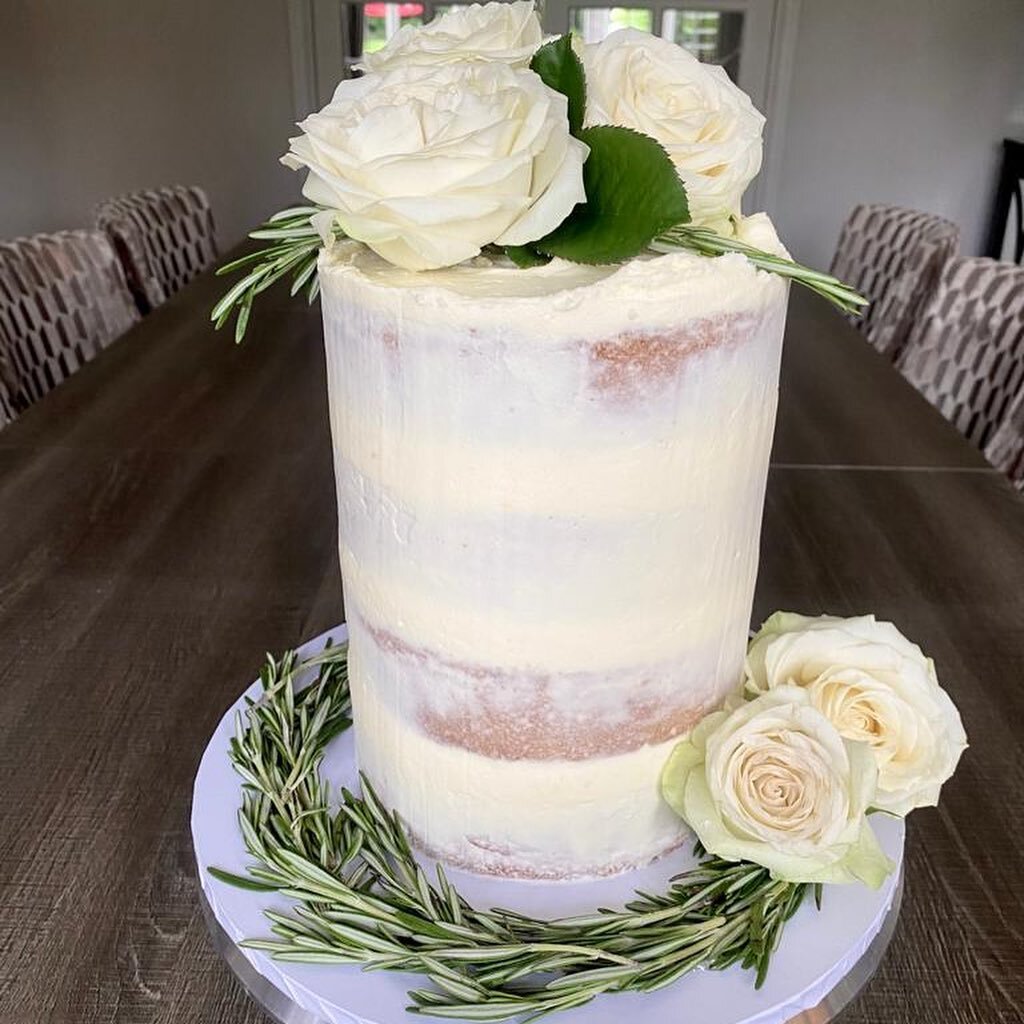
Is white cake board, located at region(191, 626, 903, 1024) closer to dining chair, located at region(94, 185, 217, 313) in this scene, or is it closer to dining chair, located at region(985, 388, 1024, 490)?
dining chair, located at region(985, 388, 1024, 490)

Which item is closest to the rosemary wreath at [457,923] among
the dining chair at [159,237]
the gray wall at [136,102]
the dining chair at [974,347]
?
the dining chair at [974,347]

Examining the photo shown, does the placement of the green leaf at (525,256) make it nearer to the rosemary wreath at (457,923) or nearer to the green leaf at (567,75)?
the green leaf at (567,75)

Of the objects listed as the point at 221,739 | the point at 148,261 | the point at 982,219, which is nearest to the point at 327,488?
the point at 221,739

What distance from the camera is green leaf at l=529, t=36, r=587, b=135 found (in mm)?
481

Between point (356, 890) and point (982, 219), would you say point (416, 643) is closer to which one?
point (356, 890)

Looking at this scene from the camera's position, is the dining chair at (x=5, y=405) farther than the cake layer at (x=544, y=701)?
Yes

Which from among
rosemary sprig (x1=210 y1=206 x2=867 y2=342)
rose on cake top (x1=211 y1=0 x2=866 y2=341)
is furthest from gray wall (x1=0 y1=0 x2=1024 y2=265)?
rose on cake top (x1=211 y1=0 x2=866 y2=341)

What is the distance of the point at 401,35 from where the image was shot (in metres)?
0.52

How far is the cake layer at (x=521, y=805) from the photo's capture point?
56 cm

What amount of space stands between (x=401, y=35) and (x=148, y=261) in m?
1.87

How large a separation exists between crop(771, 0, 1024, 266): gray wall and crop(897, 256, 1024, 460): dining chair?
191 cm

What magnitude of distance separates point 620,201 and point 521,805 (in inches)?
12.6

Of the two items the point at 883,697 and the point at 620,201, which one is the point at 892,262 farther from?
the point at 620,201

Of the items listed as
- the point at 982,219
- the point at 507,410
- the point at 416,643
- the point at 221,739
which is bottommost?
the point at 982,219
